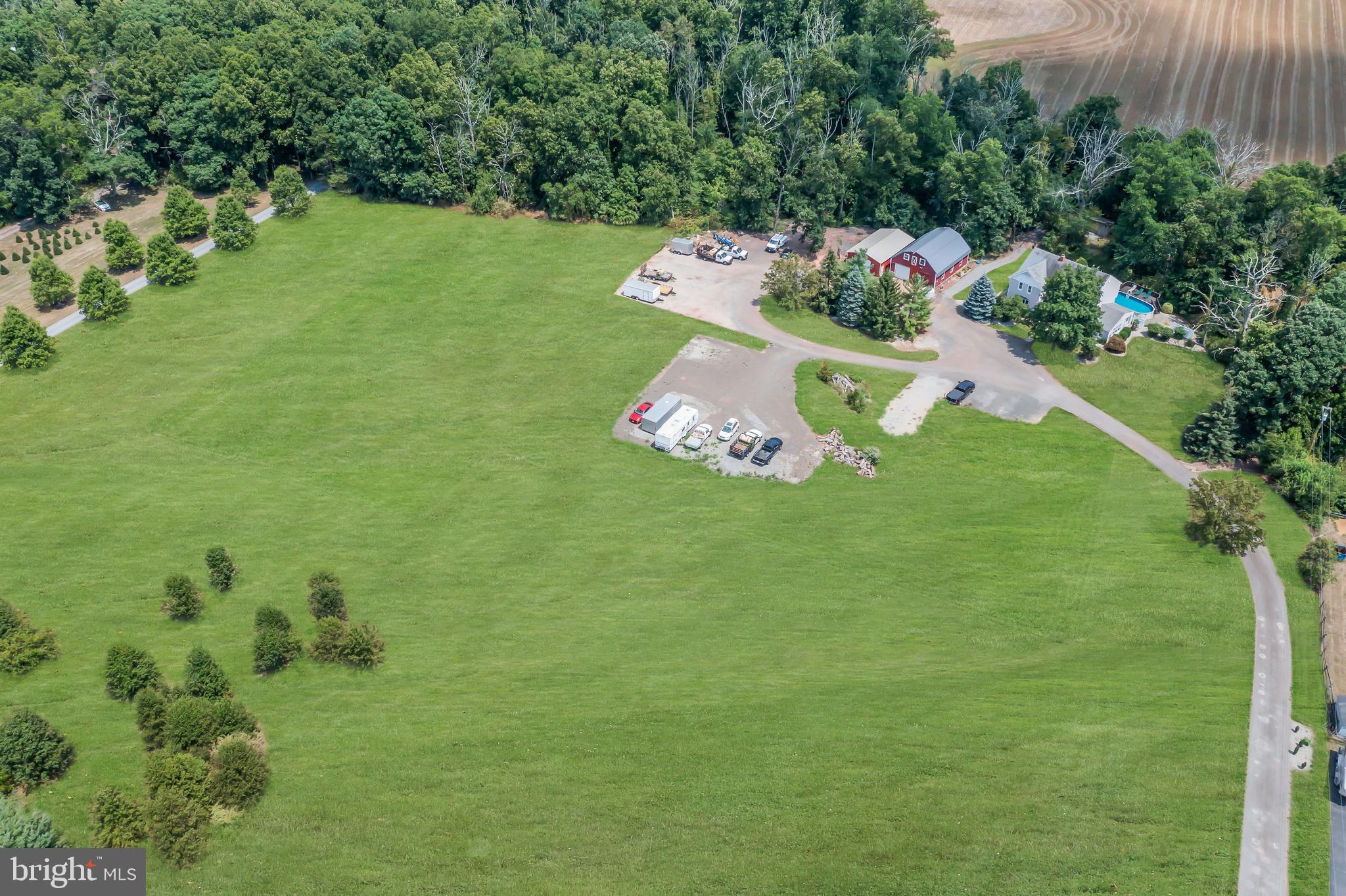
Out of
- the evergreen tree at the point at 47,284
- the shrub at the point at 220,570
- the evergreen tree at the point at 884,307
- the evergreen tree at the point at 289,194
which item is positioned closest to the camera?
the shrub at the point at 220,570

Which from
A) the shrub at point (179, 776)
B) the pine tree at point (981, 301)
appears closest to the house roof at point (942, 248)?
the pine tree at point (981, 301)

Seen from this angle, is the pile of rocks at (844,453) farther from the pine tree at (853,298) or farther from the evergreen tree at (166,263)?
the evergreen tree at (166,263)

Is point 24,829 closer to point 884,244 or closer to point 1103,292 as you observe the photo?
point 884,244

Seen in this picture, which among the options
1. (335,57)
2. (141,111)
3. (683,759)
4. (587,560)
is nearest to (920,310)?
(587,560)

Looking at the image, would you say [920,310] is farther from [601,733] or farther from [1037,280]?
[601,733]

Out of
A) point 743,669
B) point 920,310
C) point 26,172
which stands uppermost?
point 26,172

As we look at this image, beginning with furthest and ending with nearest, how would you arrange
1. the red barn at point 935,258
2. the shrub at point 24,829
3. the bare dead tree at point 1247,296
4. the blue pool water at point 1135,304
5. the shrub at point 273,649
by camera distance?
the red barn at point 935,258 < the blue pool water at point 1135,304 < the bare dead tree at point 1247,296 < the shrub at point 273,649 < the shrub at point 24,829

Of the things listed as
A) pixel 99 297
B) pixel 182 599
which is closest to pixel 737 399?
pixel 182 599
